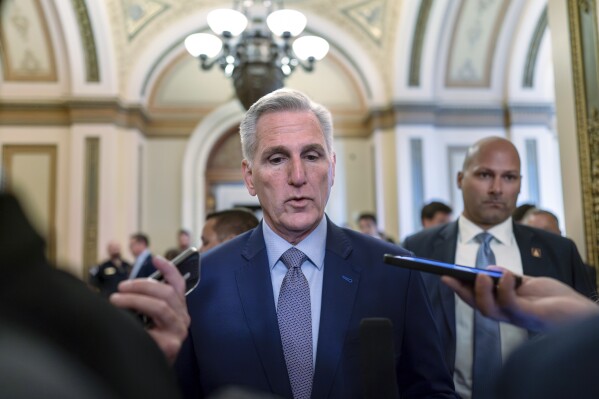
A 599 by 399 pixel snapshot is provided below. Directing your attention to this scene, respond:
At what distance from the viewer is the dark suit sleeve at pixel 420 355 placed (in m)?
1.56

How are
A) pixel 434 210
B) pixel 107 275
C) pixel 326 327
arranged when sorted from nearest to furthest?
pixel 326 327 → pixel 434 210 → pixel 107 275

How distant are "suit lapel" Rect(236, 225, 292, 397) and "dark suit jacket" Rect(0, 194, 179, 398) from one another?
3.36ft

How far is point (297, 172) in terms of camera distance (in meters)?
1.72

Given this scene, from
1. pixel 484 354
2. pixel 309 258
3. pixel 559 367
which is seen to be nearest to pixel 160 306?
pixel 559 367

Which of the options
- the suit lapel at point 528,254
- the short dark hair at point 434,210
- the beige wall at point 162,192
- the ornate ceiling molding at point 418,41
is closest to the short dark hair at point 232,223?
the suit lapel at point 528,254

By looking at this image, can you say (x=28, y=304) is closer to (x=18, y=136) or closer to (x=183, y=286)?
(x=183, y=286)

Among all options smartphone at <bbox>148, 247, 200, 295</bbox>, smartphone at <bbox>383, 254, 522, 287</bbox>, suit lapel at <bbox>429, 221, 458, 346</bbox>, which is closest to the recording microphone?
smartphone at <bbox>383, 254, 522, 287</bbox>

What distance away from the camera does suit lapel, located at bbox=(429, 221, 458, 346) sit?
7.88ft

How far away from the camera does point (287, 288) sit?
168 cm

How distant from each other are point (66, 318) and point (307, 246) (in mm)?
1237

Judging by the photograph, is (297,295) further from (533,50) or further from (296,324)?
(533,50)

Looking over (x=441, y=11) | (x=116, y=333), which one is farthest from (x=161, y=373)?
(x=441, y=11)

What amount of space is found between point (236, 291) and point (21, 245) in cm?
119

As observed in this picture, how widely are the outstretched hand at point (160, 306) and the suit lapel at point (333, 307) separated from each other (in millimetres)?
615
